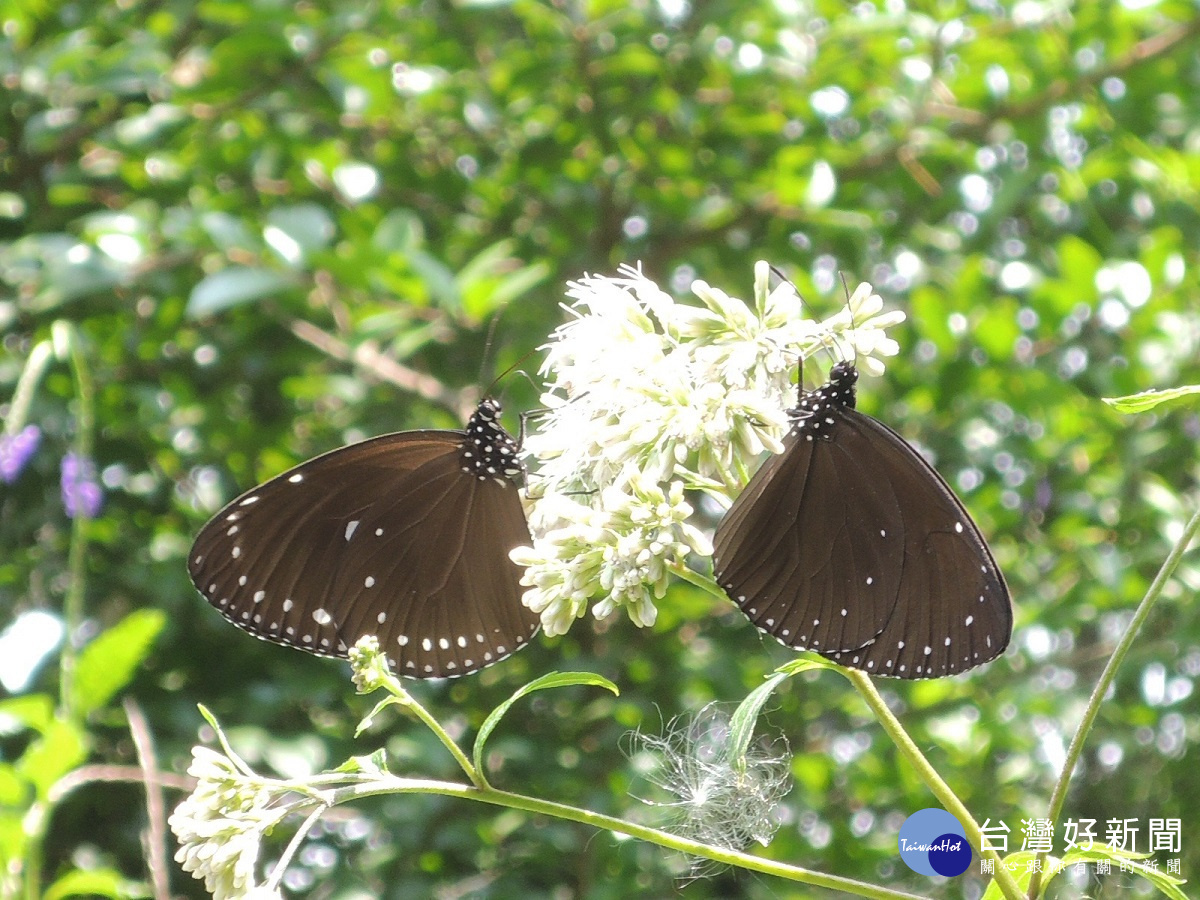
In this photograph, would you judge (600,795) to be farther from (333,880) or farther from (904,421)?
(904,421)

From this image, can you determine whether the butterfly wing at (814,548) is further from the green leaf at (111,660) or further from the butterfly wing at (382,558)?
the green leaf at (111,660)

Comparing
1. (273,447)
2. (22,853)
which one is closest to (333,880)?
(22,853)

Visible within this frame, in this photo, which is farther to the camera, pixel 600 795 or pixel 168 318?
pixel 168 318

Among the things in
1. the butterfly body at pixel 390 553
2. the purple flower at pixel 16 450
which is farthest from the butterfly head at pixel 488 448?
the purple flower at pixel 16 450

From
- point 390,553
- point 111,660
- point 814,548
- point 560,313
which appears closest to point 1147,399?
point 814,548

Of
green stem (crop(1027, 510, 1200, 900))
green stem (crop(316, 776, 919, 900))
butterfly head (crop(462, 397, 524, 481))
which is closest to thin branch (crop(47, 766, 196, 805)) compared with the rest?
butterfly head (crop(462, 397, 524, 481))

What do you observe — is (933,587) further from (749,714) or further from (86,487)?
(86,487)
